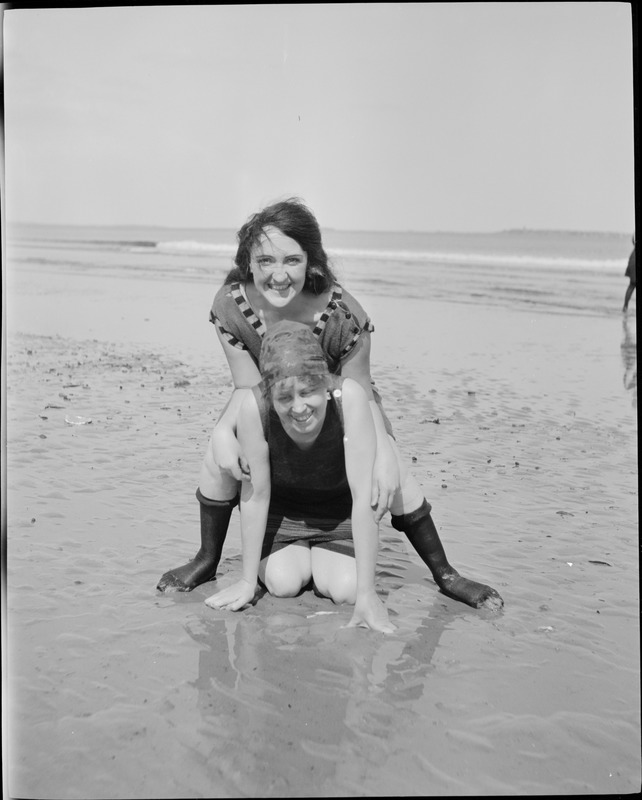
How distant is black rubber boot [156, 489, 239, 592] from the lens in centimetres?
342

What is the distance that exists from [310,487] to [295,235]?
0.98 meters

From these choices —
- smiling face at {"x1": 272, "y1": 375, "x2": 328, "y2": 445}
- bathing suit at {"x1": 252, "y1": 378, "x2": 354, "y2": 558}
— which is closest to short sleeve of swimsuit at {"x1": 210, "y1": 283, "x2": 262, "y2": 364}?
bathing suit at {"x1": 252, "y1": 378, "x2": 354, "y2": 558}

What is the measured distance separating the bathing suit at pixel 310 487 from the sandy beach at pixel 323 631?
0.97 feet

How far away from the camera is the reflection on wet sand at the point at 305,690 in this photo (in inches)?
94.7

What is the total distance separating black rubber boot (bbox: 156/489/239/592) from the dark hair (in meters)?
0.91

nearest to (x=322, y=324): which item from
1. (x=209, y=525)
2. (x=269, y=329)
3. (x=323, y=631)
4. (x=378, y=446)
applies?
(x=269, y=329)

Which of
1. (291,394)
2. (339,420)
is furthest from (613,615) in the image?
(291,394)

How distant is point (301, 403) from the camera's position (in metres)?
3.07

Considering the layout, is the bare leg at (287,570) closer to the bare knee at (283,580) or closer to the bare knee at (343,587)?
the bare knee at (283,580)

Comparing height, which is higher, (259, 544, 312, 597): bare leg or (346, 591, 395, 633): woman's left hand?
(259, 544, 312, 597): bare leg

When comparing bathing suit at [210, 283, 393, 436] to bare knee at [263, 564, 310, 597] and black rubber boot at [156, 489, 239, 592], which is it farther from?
bare knee at [263, 564, 310, 597]

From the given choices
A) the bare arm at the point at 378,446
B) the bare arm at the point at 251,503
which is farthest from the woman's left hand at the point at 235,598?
the bare arm at the point at 378,446

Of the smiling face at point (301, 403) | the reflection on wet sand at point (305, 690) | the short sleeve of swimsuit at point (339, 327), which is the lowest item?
the reflection on wet sand at point (305, 690)

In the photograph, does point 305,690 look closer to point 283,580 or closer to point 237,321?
point 283,580
